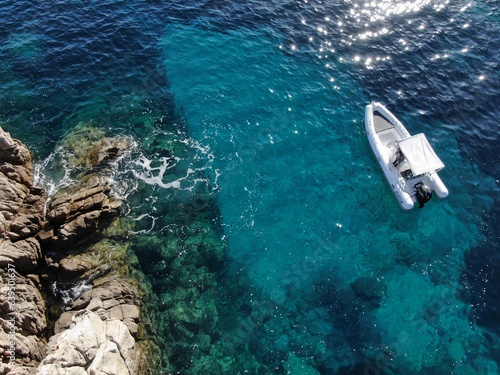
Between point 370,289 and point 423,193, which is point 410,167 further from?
point 370,289

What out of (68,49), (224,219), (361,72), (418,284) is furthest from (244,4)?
(418,284)

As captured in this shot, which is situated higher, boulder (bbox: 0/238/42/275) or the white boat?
the white boat

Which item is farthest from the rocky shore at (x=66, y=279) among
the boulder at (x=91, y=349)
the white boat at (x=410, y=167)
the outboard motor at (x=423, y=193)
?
the outboard motor at (x=423, y=193)

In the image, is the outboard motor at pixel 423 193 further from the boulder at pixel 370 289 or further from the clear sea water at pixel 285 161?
the boulder at pixel 370 289

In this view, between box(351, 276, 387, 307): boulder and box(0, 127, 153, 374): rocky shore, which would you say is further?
box(351, 276, 387, 307): boulder

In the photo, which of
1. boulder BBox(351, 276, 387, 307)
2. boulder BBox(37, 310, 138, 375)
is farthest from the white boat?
boulder BBox(37, 310, 138, 375)

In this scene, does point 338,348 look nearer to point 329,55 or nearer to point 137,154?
point 137,154

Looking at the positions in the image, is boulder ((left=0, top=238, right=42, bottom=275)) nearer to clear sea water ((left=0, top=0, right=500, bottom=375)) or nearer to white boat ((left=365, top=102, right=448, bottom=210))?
clear sea water ((left=0, top=0, right=500, bottom=375))
